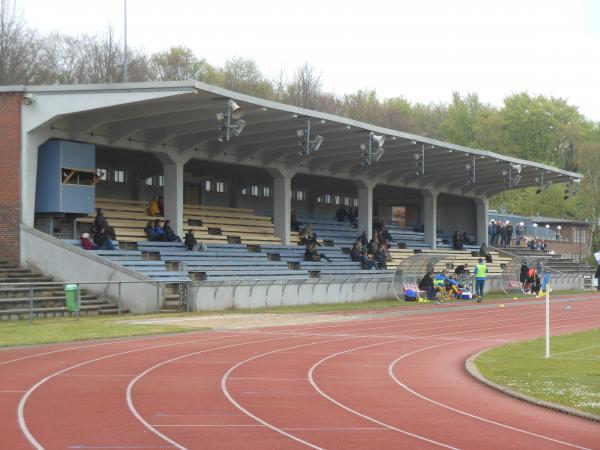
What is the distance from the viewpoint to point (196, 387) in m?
13.6

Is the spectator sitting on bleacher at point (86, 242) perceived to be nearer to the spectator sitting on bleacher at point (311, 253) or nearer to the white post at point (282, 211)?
the spectator sitting on bleacher at point (311, 253)

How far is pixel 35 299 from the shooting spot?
26.8m

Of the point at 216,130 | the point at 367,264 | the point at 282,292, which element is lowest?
the point at 282,292

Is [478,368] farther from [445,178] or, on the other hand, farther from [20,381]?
[445,178]

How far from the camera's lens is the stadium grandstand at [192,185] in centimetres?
2969

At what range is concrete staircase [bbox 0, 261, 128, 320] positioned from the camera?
25.8m

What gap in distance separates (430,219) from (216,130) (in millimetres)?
21766

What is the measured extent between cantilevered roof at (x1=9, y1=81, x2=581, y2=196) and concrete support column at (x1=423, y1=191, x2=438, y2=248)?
3308mm

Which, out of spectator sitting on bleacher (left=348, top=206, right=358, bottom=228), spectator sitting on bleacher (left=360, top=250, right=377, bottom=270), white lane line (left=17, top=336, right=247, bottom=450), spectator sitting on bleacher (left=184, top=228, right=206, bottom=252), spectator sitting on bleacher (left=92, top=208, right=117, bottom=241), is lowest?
white lane line (left=17, top=336, right=247, bottom=450)

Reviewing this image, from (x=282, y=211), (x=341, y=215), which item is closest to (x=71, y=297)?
(x=282, y=211)

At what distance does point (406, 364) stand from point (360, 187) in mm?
31481

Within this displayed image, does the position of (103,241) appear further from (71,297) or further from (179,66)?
(179,66)

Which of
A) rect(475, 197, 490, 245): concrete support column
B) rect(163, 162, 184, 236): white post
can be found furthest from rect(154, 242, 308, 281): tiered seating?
rect(475, 197, 490, 245): concrete support column

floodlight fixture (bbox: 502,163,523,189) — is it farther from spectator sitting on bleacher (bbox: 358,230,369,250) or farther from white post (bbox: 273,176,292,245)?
white post (bbox: 273,176,292,245)
